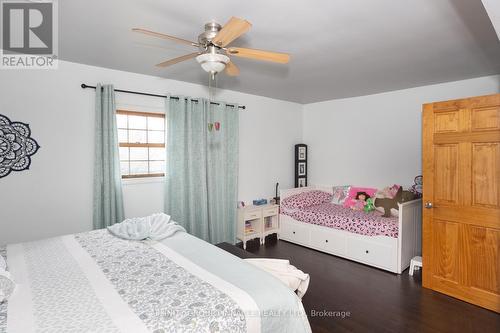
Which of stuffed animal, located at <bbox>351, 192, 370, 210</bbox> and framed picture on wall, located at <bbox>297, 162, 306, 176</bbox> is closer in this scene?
stuffed animal, located at <bbox>351, 192, 370, 210</bbox>

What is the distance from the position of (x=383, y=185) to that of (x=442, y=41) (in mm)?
2430

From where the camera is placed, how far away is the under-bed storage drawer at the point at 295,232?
412cm

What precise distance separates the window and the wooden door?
309 centimetres

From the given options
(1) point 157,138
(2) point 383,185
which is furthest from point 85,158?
(2) point 383,185

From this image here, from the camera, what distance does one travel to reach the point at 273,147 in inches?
191

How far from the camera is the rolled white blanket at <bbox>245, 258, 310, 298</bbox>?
186 cm

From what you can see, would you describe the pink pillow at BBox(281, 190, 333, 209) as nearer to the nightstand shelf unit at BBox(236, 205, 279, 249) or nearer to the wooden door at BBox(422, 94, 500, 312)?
the nightstand shelf unit at BBox(236, 205, 279, 249)

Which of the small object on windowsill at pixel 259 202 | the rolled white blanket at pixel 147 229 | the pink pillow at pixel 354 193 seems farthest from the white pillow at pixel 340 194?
the rolled white blanket at pixel 147 229

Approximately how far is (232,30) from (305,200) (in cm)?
333

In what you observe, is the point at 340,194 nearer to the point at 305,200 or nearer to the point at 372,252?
the point at 305,200

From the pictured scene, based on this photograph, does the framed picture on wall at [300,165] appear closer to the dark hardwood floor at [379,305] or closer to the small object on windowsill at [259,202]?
the small object on windowsill at [259,202]

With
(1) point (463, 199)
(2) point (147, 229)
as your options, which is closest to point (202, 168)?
(2) point (147, 229)

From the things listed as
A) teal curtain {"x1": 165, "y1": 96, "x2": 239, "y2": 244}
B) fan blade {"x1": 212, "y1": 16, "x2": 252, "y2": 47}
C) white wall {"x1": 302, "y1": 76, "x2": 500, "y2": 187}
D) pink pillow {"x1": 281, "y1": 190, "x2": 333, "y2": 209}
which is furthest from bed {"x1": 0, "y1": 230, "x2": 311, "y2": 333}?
white wall {"x1": 302, "y1": 76, "x2": 500, "y2": 187}

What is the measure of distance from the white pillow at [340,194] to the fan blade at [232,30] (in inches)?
137
